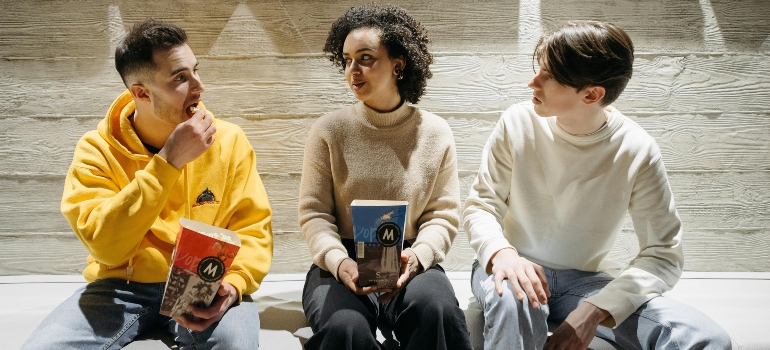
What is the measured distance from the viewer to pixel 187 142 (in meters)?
1.73

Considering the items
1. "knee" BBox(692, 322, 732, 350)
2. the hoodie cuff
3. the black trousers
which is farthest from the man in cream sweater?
the hoodie cuff

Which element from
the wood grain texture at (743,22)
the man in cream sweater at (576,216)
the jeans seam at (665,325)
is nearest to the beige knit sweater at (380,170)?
the man in cream sweater at (576,216)

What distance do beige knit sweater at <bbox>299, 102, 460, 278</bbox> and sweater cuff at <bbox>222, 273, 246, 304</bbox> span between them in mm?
232

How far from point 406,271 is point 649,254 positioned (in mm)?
683

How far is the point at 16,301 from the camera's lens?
7.07 feet

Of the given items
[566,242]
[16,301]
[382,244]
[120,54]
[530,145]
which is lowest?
[16,301]

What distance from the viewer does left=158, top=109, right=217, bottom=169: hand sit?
5.63 feet

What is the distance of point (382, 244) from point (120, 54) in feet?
3.14

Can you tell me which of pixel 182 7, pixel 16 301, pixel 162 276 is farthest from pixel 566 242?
pixel 16 301

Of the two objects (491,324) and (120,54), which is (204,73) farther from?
(491,324)

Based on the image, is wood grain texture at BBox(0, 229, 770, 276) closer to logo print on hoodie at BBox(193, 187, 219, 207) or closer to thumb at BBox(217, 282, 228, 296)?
logo print on hoodie at BBox(193, 187, 219, 207)

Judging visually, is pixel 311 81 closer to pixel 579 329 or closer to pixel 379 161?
pixel 379 161

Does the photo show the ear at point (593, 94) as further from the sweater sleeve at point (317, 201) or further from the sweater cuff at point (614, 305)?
the sweater sleeve at point (317, 201)

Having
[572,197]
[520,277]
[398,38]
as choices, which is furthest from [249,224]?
[572,197]
